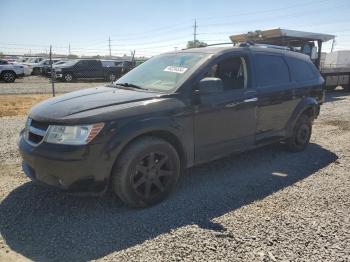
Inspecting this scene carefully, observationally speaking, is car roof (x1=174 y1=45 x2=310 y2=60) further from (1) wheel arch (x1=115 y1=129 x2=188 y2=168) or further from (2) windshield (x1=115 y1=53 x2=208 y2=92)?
(1) wheel arch (x1=115 y1=129 x2=188 y2=168)

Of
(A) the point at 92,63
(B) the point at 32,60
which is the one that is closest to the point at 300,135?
(A) the point at 92,63

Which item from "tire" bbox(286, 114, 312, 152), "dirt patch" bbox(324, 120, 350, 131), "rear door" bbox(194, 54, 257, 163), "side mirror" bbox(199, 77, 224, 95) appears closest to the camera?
"side mirror" bbox(199, 77, 224, 95)

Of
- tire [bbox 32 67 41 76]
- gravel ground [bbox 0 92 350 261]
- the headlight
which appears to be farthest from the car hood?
tire [bbox 32 67 41 76]

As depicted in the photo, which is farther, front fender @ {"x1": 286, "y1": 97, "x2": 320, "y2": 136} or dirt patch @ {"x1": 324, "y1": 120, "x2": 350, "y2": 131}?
dirt patch @ {"x1": 324, "y1": 120, "x2": 350, "y2": 131}

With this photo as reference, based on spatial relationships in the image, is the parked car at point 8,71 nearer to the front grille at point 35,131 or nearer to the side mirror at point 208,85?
the front grille at point 35,131

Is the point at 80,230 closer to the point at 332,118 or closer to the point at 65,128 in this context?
the point at 65,128

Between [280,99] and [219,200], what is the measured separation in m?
2.13

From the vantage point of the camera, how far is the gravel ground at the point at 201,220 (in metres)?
3.09

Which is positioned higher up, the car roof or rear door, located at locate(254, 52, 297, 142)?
the car roof

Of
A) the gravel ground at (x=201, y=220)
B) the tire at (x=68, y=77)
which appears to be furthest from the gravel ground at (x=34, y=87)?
the gravel ground at (x=201, y=220)

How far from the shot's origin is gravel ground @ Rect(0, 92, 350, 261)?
3.09m

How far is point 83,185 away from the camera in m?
3.48

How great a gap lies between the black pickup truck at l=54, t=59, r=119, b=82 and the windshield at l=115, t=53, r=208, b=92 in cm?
2177

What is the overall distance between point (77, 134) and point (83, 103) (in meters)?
0.52
